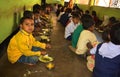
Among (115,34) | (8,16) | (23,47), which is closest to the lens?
(115,34)

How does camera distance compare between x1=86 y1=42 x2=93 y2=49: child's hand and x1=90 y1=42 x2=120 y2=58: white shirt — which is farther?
x1=86 y1=42 x2=93 y2=49: child's hand

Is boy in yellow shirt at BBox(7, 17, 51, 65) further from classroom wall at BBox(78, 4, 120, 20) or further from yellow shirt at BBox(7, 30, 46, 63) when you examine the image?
classroom wall at BBox(78, 4, 120, 20)

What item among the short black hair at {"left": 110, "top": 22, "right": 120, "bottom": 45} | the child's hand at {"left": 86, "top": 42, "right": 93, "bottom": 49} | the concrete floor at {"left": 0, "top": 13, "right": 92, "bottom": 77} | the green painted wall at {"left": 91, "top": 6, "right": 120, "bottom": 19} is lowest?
the concrete floor at {"left": 0, "top": 13, "right": 92, "bottom": 77}

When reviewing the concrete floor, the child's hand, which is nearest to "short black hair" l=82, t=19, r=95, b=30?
the child's hand

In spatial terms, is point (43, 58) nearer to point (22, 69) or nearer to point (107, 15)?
point (22, 69)

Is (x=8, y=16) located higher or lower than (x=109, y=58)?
higher

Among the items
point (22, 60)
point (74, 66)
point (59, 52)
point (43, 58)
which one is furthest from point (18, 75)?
point (59, 52)

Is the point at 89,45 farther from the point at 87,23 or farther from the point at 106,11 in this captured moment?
the point at 106,11

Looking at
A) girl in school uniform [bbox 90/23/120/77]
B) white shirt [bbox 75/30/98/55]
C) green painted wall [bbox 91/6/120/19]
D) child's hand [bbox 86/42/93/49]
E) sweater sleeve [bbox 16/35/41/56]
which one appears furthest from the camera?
green painted wall [bbox 91/6/120/19]

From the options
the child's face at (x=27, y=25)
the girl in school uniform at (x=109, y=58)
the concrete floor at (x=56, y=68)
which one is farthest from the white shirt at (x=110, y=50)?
the child's face at (x=27, y=25)

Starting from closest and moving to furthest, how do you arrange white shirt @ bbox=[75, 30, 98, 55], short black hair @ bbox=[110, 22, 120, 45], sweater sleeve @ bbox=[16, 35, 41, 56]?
short black hair @ bbox=[110, 22, 120, 45]
sweater sleeve @ bbox=[16, 35, 41, 56]
white shirt @ bbox=[75, 30, 98, 55]

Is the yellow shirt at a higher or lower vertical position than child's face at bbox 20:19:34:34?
lower

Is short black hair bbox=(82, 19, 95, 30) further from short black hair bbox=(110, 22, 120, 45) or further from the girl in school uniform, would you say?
short black hair bbox=(110, 22, 120, 45)

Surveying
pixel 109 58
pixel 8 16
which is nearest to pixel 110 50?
pixel 109 58
